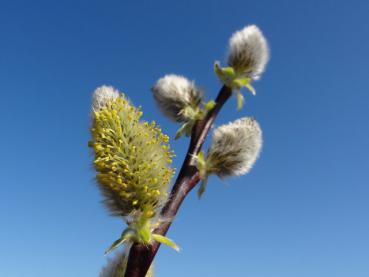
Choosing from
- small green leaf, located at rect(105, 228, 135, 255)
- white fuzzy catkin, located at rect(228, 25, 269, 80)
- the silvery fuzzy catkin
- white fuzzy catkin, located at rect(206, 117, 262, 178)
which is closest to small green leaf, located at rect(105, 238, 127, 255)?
small green leaf, located at rect(105, 228, 135, 255)

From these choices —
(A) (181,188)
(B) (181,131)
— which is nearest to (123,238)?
(A) (181,188)

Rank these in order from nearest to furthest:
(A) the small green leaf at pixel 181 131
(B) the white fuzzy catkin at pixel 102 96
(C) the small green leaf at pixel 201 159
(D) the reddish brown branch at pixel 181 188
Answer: (D) the reddish brown branch at pixel 181 188
(C) the small green leaf at pixel 201 159
(A) the small green leaf at pixel 181 131
(B) the white fuzzy catkin at pixel 102 96

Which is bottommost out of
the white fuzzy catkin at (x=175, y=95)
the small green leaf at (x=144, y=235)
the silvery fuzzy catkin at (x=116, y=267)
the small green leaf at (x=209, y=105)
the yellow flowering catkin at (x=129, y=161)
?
the silvery fuzzy catkin at (x=116, y=267)

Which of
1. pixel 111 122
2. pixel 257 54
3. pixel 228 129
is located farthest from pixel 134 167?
pixel 257 54

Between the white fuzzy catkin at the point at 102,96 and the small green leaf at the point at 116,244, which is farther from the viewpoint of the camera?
the white fuzzy catkin at the point at 102,96

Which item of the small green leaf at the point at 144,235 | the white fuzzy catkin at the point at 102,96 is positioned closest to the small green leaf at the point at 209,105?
the white fuzzy catkin at the point at 102,96

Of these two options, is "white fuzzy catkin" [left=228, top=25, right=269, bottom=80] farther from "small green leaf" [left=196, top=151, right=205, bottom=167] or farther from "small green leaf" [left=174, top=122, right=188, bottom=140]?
"small green leaf" [left=196, top=151, right=205, bottom=167]

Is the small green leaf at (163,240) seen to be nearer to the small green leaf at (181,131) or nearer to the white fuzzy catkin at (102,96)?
the small green leaf at (181,131)

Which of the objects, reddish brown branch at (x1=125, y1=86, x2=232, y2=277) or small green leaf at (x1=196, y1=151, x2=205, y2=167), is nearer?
reddish brown branch at (x1=125, y1=86, x2=232, y2=277)
